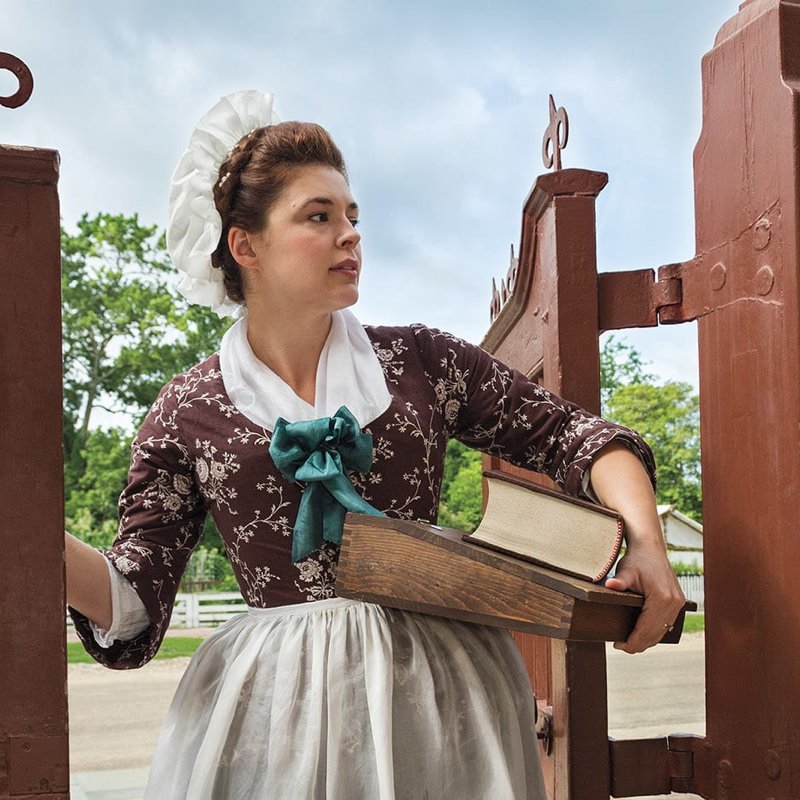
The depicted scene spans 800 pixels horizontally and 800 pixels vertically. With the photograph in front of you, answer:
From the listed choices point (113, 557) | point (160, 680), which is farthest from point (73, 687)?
point (113, 557)

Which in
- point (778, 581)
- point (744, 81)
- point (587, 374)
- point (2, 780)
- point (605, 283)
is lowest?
point (2, 780)

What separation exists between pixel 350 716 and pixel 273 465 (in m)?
0.29

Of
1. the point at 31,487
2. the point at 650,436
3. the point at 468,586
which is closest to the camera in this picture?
the point at 31,487

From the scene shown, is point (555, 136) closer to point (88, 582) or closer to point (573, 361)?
point (573, 361)

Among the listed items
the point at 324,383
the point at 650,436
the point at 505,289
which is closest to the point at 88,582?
the point at 324,383

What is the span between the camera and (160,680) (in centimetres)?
756

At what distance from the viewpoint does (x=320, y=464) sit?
1.16 m

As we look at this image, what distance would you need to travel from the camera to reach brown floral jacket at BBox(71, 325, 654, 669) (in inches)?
48.3

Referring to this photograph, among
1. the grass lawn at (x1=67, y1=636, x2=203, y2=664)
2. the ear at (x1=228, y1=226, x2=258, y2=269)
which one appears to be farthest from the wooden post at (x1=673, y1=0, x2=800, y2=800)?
the grass lawn at (x1=67, y1=636, x2=203, y2=664)

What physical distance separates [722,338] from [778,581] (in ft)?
0.99

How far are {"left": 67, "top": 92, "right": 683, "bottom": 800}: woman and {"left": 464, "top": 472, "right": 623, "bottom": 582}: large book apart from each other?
4cm

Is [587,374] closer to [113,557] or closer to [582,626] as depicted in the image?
[582,626]

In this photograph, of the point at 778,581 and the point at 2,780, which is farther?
the point at 778,581

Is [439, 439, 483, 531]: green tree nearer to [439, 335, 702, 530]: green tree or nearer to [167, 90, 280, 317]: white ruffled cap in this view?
[439, 335, 702, 530]: green tree
